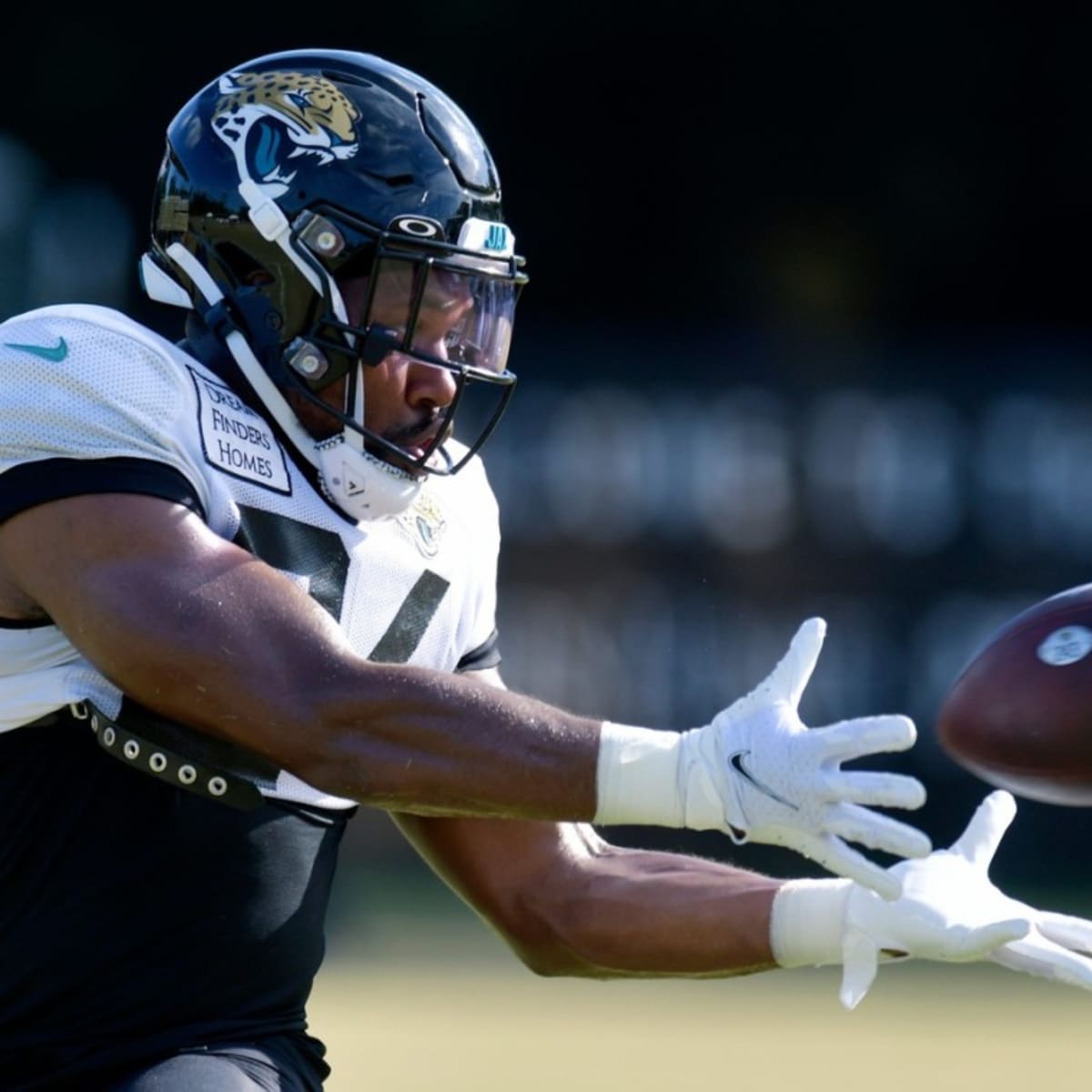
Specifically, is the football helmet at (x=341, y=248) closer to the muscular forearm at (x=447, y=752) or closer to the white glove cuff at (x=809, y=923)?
the muscular forearm at (x=447, y=752)

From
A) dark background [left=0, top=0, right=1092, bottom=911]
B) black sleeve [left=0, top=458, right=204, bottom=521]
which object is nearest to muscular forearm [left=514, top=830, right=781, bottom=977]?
black sleeve [left=0, top=458, right=204, bottom=521]

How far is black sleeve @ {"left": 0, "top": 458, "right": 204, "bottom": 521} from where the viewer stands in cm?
254

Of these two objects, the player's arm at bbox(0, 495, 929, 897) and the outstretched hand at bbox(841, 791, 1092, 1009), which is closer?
the player's arm at bbox(0, 495, 929, 897)

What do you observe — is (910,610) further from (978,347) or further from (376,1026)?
(376,1026)

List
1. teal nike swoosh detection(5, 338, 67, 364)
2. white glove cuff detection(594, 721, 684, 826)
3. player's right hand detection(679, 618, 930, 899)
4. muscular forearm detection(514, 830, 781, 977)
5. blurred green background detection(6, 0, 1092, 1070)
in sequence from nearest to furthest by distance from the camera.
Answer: player's right hand detection(679, 618, 930, 899), white glove cuff detection(594, 721, 684, 826), teal nike swoosh detection(5, 338, 67, 364), muscular forearm detection(514, 830, 781, 977), blurred green background detection(6, 0, 1092, 1070)

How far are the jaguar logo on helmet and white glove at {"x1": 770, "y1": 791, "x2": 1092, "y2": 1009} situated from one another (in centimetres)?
116

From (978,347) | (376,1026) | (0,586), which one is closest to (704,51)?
(978,347)

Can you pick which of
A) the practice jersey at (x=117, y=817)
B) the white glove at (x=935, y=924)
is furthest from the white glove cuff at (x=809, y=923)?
the practice jersey at (x=117, y=817)

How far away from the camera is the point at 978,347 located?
827 centimetres

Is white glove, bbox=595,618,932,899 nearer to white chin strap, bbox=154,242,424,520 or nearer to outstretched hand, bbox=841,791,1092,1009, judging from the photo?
outstretched hand, bbox=841,791,1092,1009

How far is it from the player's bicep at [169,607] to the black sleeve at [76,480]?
12 mm

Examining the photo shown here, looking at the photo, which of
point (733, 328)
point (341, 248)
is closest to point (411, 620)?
point (341, 248)

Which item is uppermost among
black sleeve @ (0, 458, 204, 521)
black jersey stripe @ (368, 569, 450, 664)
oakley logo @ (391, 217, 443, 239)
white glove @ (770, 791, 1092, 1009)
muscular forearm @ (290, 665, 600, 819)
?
oakley logo @ (391, 217, 443, 239)

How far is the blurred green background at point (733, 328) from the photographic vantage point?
8.09 metres
